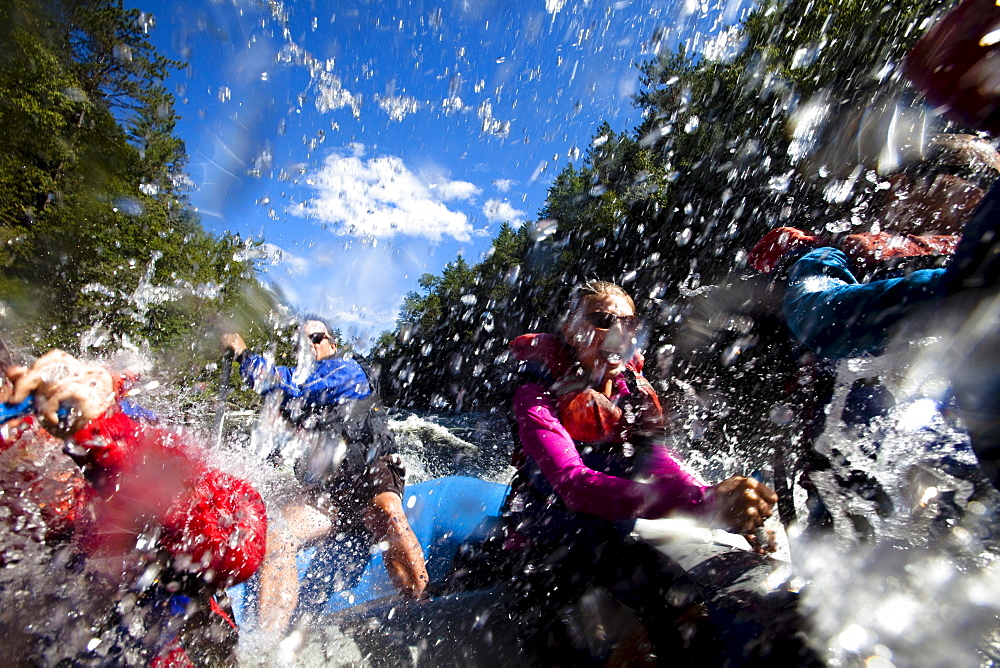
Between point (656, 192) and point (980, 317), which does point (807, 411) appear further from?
point (656, 192)

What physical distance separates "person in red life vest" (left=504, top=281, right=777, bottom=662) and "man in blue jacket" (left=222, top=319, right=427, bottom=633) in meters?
1.47

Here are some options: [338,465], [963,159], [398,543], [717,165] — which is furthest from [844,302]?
[717,165]

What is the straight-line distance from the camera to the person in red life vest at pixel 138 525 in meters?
1.73

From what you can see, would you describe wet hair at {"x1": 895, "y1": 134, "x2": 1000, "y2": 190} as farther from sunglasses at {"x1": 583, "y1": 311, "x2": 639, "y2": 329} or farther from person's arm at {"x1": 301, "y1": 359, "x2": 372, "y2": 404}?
person's arm at {"x1": 301, "y1": 359, "x2": 372, "y2": 404}

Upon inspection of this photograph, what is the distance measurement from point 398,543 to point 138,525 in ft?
5.39

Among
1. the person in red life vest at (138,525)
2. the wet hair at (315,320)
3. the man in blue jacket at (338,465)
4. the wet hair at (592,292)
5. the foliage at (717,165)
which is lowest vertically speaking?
the person in red life vest at (138,525)

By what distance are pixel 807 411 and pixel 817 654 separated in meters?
1.39

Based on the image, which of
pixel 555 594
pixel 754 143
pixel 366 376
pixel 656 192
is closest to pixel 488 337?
pixel 656 192

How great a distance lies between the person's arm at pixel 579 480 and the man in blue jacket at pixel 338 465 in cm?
168

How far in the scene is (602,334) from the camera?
1995 mm

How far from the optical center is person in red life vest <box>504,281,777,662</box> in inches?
56.8

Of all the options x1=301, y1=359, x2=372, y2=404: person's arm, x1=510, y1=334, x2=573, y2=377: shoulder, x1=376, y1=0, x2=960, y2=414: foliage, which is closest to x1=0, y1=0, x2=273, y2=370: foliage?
x1=376, y1=0, x2=960, y2=414: foliage

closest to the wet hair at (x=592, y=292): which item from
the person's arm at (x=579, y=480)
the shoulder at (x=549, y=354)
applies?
the shoulder at (x=549, y=354)

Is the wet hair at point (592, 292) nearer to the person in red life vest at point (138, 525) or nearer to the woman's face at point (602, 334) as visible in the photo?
the woman's face at point (602, 334)
